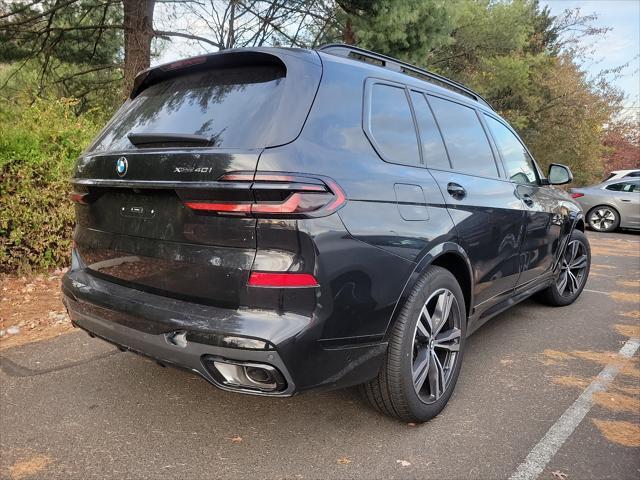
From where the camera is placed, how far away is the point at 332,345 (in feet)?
6.99

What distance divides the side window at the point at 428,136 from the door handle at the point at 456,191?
126 millimetres

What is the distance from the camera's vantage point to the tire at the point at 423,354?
2.46 meters

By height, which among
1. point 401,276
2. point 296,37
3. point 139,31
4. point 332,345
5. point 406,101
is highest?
point 296,37

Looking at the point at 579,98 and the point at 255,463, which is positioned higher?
the point at 579,98

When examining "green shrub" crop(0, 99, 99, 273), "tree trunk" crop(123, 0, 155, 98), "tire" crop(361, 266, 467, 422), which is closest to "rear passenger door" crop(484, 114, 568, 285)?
"tire" crop(361, 266, 467, 422)

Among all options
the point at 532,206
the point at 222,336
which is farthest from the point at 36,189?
the point at 532,206

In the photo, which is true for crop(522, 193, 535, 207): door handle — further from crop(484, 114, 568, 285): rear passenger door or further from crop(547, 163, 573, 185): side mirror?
crop(547, 163, 573, 185): side mirror

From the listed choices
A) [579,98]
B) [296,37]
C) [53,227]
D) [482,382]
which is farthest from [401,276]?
[579,98]

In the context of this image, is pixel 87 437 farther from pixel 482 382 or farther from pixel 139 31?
pixel 139 31

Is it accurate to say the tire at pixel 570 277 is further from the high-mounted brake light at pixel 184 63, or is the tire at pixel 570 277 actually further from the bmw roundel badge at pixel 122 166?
the bmw roundel badge at pixel 122 166

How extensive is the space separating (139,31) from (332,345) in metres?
7.93

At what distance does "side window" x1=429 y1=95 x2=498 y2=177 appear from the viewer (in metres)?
3.10

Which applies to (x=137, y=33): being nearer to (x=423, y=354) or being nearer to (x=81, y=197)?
(x=81, y=197)

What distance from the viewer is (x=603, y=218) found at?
13.1m
